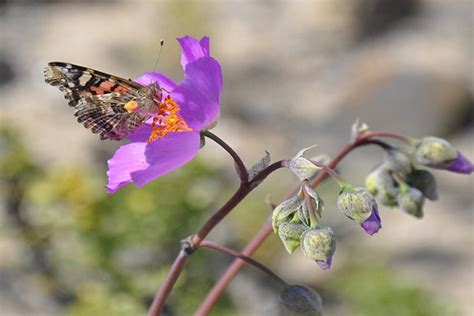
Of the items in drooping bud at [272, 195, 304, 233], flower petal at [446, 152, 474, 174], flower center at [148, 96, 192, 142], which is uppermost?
flower center at [148, 96, 192, 142]

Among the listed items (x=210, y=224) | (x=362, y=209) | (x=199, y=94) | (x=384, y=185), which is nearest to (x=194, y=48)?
(x=199, y=94)

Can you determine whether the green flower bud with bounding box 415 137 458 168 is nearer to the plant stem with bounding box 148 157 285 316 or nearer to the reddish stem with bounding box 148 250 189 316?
the plant stem with bounding box 148 157 285 316

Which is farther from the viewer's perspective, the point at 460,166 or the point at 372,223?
the point at 460,166

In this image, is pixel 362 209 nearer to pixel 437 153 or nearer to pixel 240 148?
pixel 437 153

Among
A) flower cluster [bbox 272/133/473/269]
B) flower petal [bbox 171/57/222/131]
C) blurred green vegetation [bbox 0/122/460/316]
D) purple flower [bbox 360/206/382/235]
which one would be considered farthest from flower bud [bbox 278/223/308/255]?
blurred green vegetation [bbox 0/122/460/316]

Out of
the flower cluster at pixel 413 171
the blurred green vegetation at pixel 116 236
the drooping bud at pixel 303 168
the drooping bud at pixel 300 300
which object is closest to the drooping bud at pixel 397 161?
the flower cluster at pixel 413 171

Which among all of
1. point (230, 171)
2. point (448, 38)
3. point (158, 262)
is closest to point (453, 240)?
point (230, 171)

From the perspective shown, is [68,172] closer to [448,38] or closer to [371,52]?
[371,52]
